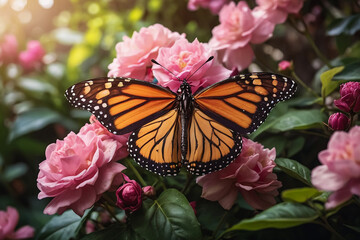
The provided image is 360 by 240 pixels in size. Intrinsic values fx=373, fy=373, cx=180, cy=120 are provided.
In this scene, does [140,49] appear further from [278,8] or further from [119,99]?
[278,8]

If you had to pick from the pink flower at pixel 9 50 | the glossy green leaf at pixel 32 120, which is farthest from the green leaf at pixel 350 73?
the pink flower at pixel 9 50

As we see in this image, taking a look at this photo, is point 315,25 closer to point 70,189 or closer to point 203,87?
point 203,87

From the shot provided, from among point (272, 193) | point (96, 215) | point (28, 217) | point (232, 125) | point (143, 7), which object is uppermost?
point (143, 7)

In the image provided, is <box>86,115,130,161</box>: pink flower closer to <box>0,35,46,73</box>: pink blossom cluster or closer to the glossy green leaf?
the glossy green leaf

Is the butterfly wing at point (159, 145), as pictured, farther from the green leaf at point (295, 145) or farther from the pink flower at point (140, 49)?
the green leaf at point (295, 145)

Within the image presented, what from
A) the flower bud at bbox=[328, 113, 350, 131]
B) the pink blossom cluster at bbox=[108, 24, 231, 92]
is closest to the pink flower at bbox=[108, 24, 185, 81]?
the pink blossom cluster at bbox=[108, 24, 231, 92]

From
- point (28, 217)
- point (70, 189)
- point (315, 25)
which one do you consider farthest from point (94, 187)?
point (315, 25)
